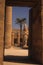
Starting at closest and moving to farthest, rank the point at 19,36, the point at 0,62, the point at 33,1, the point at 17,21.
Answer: the point at 0,62 < the point at 33,1 < the point at 19,36 < the point at 17,21

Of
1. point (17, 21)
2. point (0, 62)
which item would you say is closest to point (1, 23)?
point (0, 62)

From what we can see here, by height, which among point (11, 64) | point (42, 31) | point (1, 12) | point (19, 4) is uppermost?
point (19, 4)

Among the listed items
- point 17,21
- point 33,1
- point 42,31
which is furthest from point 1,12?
point 17,21

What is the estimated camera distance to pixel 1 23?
819 cm

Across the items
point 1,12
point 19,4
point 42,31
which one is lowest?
point 42,31

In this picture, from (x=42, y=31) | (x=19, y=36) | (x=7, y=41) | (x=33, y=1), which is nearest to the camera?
(x=42, y=31)

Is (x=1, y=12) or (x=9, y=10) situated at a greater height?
(x=9, y=10)

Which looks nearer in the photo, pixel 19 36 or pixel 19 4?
pixel 19 4

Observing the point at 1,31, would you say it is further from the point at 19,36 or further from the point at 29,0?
the point at 19,36

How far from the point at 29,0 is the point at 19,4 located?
0.87m

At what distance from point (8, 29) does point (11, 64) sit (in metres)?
17.4

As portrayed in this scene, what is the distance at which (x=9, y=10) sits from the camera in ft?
84.5

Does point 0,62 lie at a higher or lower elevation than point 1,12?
lower

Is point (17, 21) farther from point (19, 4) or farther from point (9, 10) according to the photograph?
point (19, 4)
